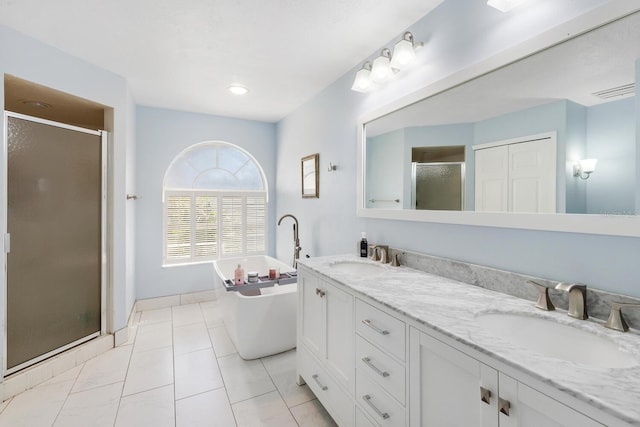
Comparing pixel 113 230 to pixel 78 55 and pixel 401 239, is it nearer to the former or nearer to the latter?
pixel 78 55

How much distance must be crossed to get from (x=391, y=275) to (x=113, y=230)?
2.44 m

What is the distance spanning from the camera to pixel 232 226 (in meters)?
3.98

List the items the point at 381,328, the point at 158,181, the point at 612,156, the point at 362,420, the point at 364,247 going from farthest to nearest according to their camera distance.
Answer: the point at 158,181
the point at 364,247
the point at 362,420
the point at 381,328
the point at 612,156

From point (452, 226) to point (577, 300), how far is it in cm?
64

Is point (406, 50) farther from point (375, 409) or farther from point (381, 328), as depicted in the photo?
point (375, 409)

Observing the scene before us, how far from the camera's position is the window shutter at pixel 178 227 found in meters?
3.63

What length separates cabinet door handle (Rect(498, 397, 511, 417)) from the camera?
76 centimetres

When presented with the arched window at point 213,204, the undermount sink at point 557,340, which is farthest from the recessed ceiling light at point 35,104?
the undermount sink at point 557,340

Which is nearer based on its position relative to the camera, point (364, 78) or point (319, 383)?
point (319, 383)

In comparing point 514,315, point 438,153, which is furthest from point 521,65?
point 514,315

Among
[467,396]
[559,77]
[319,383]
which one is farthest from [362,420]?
[559,77]

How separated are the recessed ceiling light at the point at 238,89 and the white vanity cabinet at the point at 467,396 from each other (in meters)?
2.68

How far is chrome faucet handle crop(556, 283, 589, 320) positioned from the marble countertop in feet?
0.09

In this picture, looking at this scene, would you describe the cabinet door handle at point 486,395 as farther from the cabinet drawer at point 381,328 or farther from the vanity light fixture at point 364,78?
the vanity light fixture at point 364,78
